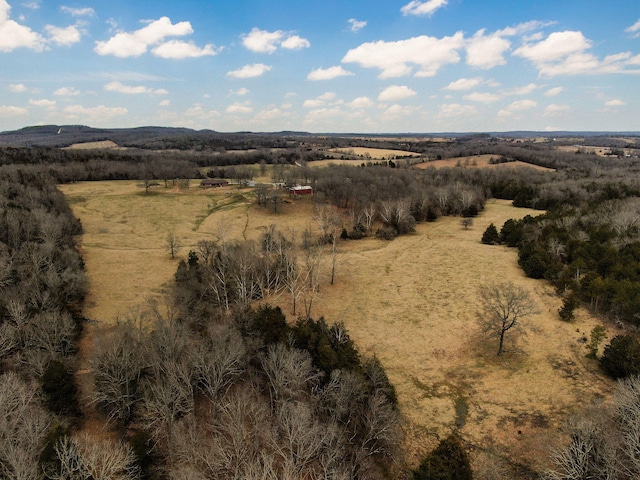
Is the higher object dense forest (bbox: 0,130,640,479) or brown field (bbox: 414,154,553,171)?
brown field (bbox: 414,154,553,171)

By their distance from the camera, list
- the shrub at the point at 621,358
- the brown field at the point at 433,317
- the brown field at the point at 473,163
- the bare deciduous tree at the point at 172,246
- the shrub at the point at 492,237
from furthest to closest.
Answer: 1. the brown field at the point at 473,163
2. the shrub at the point at 492,237
3. the bare deciduous tree at the point at 172,246
4. the shrub at the point at 621,358
5. the brown field at the point at 433,317

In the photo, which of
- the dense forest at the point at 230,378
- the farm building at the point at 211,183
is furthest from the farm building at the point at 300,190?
the dense forest at the point at 230,378

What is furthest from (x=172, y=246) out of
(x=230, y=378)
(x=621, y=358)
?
(x=621, y=358)

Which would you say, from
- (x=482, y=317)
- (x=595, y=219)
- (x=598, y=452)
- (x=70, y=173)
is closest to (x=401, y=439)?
(x=598, y=452)

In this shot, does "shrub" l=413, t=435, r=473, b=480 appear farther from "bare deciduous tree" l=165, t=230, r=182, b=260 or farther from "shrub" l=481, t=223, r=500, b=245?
"shrub" l=481, t=223, r=500, b=245

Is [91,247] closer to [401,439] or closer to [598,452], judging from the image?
[401,439]

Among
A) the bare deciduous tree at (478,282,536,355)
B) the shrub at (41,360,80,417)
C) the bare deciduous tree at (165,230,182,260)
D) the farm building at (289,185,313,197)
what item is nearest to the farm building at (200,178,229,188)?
the farm building at (289,185,313,197)

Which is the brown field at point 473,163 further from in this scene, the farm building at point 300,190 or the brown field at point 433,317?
the brown field at point 433,317
